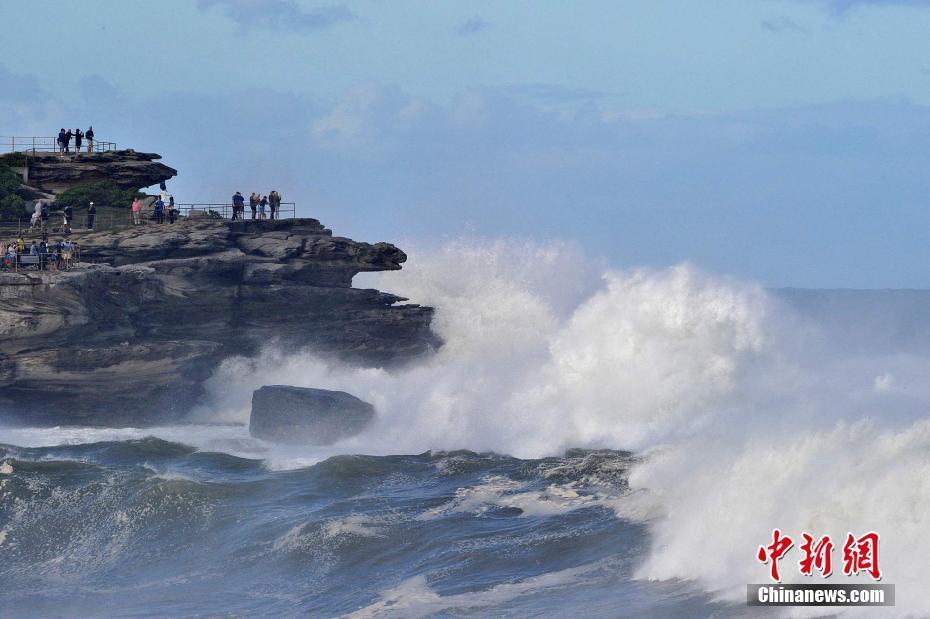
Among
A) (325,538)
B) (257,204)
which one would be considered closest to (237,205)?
(257,204)

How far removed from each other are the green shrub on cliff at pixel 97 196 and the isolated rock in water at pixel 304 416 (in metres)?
12.4

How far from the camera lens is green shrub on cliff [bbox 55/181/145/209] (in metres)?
43.7

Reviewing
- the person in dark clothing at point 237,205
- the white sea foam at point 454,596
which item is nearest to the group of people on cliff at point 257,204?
the person in dark clothing at point 237,205

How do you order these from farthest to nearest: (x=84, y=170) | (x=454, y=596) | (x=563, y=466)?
(x=84, y=170) < (x=563, y=466) < (x=454, y=596)

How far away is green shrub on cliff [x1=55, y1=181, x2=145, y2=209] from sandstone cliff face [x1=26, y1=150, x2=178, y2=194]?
47 centimetres

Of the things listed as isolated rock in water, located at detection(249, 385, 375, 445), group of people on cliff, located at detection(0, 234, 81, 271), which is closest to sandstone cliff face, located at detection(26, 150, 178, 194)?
group of people on cliff, located at detection(0, 234, 81, 271)

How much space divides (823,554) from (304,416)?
19761 mm

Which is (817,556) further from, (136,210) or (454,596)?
(136,210)

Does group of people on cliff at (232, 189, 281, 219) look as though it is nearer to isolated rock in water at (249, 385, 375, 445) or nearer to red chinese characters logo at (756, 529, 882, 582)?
isolated rock in water at (249, 385, 375, 445)

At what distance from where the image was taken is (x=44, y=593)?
22641mm

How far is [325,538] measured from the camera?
24.2 meters

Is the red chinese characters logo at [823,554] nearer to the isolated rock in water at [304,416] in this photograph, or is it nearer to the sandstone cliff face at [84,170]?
the isolated rock in water at [304,416]

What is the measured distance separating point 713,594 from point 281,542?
9.61 m

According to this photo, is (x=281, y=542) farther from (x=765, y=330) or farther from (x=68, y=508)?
(x=765, y=330)
